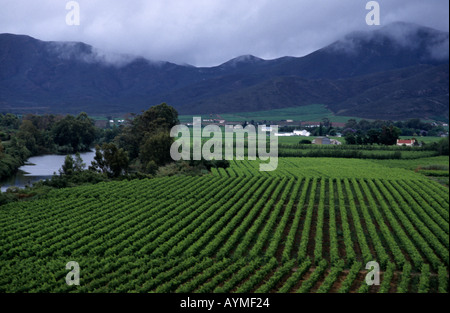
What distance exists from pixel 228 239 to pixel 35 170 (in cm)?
4510

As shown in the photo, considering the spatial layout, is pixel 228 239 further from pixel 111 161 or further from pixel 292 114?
pixel 292 114

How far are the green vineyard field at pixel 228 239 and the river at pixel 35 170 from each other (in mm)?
19998

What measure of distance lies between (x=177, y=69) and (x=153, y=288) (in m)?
184

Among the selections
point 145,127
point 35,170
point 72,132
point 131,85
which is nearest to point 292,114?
point 131,85

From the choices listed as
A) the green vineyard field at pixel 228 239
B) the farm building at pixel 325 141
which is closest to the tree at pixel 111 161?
the green vineyard field at pixel 228 239

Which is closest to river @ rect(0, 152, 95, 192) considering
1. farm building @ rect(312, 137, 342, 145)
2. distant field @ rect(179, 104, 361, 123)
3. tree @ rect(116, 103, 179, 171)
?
tree @ rect(116, 103, 179, 171)

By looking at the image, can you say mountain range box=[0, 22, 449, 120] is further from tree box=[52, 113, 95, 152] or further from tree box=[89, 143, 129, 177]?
tree box=[89, 143, 129, 177]

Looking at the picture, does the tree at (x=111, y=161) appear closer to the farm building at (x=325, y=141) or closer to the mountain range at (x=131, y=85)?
the farm building at (x=325, y=141)

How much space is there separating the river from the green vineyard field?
2000cm

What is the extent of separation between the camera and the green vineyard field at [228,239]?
14.0 metres

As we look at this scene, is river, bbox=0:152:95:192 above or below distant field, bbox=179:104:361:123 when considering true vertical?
below

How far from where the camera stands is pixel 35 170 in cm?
5512

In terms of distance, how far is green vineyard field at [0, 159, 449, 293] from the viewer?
14.0 meters

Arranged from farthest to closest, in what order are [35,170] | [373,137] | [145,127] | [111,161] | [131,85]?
[131,85] → [145,127] → [373,137] → [35,170] → [111,161]
